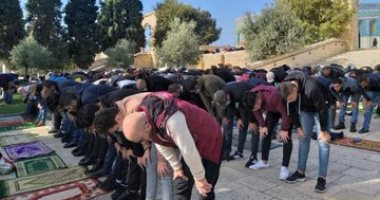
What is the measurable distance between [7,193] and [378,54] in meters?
21.5

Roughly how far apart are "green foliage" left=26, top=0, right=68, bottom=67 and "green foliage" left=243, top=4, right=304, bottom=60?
17.6m

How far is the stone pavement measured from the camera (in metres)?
4.55

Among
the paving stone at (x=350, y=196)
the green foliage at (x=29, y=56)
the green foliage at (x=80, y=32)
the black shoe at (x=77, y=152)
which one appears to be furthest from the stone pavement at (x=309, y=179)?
the green foliage at (x=80, y=32)

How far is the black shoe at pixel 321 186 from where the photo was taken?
462 centimetres

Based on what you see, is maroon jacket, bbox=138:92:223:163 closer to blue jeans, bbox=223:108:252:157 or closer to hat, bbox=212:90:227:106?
hat, bbox=212:90:227:106

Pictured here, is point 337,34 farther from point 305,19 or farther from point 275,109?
point 275,109

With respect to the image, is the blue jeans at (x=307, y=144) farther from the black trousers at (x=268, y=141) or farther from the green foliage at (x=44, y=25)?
the green foliage at (x=44, y=25)

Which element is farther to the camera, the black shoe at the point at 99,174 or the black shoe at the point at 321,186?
the black shoe at the point at 99,174

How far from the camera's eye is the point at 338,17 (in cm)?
2419

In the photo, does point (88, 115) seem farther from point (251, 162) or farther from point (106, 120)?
point (251, 162)

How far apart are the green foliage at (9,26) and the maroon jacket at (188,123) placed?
32214 millimetres

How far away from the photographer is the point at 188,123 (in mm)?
2627

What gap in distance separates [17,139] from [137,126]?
23.6 feet

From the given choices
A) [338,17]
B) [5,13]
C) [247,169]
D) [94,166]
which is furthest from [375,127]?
[5,13]
